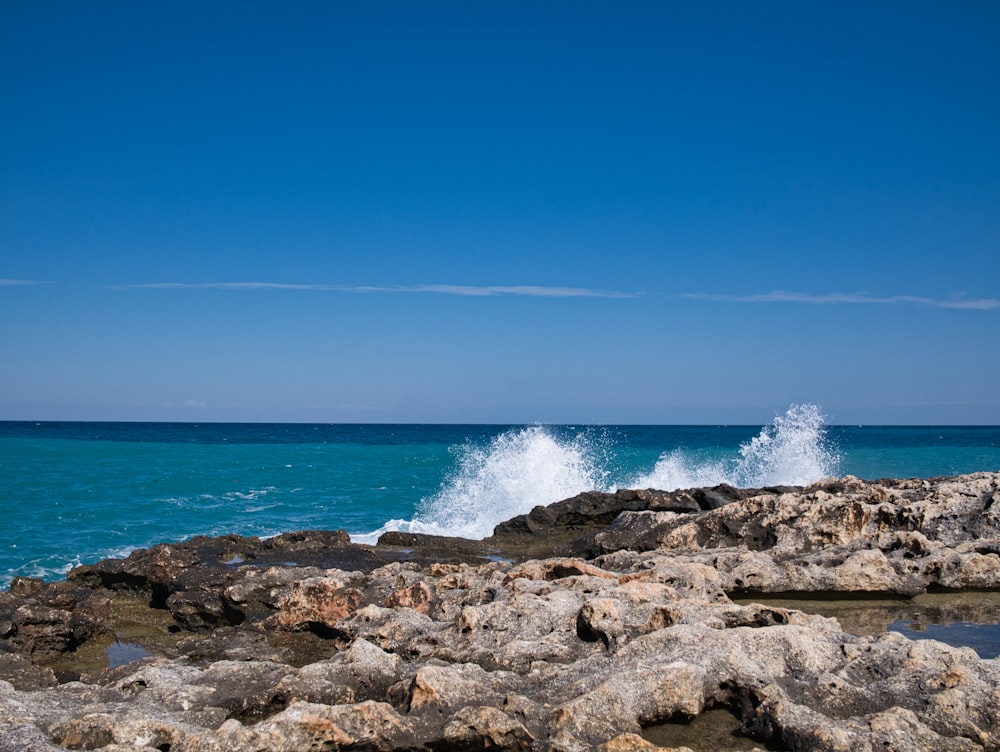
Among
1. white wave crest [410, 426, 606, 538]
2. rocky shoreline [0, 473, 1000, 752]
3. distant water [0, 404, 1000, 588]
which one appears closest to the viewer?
rocky shoreline [0, 473, 1000, 752]

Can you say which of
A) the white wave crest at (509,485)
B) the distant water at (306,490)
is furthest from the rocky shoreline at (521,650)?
the white wave crest at (509,485)

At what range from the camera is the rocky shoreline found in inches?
185

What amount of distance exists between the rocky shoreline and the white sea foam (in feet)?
25.3

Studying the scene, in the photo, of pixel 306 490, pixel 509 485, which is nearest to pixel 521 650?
pixel 509 485

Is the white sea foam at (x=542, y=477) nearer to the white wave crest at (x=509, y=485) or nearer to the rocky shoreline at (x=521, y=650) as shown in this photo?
the white wave crest at (x=509, y=485)

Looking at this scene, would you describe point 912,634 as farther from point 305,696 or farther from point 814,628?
point 305,696

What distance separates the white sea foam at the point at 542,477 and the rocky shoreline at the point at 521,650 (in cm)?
771

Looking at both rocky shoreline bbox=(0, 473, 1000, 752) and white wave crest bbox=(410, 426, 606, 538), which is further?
white wave crest bbox=(410, 426, 606, 538)

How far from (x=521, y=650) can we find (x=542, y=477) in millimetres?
17899

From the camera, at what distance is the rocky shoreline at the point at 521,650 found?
4.69 metres

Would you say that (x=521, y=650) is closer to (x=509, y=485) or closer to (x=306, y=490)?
(x=509, y=485)

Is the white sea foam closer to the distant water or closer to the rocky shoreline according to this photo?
the distant water

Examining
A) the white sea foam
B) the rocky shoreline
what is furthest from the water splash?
the rocky shoreline

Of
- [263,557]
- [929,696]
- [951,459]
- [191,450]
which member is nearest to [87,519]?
[263,557]
